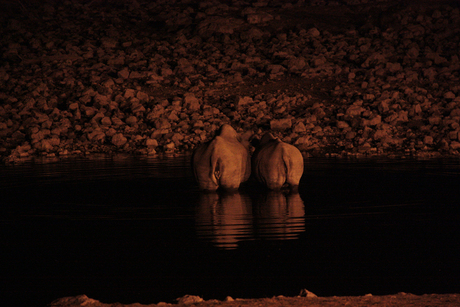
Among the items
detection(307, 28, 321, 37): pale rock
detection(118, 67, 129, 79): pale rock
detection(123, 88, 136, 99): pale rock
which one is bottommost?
detection(123, 88, 136, 99): pale rock

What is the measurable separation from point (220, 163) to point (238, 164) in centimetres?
39

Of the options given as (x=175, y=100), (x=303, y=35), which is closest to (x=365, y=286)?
(x=175, y=100)

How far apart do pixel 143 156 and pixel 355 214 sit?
40.9ft

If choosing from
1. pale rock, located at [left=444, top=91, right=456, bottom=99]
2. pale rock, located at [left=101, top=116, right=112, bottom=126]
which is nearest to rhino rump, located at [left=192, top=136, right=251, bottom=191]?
pale rock, located at [left=101, top=116, right=112, bottom=126]

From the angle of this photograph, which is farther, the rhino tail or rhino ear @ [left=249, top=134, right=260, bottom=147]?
rhino ear @ [left=249, top=134, right=260, bottom=147]

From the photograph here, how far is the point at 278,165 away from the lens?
12.2 metres

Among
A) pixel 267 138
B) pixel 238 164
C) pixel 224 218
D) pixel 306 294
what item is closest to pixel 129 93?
pixel 267 138

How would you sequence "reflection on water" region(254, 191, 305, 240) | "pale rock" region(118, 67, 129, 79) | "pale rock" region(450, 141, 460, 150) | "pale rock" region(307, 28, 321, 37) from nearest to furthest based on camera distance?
"reflection on water" region(254, 191, 305, 240)
"pale rock" region(450, 141, 460, 150)
"pale rock" region(118, 67, 129, 79)
"pale rock" region(307, 28, 321, 37)

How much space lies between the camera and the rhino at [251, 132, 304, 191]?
12.1 m

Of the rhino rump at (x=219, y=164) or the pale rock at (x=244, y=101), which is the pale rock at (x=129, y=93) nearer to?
the pale rock at (x=244, y=101)

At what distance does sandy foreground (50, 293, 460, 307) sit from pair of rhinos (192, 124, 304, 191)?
6.58 metres

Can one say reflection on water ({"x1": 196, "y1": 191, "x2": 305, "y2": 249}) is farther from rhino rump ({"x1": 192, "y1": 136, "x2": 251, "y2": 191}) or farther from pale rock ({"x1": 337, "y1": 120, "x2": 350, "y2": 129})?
pale rock ({"x1": 337, "y1": 120, "x2": 350, "y2": 129})

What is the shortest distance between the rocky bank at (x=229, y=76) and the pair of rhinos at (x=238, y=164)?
8.72 m

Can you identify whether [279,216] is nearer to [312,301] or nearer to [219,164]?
[219,164]
